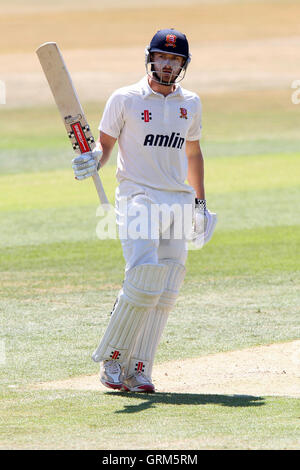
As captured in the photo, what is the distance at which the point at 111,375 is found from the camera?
18.3 feet

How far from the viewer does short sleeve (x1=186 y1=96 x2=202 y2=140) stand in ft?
19.1

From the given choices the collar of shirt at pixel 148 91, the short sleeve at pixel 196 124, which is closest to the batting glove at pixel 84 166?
the collar of shirt at pixel 148 91

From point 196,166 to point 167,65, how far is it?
2.36 ft

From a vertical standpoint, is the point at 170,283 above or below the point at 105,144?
below

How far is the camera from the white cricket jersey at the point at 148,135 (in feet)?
18.3

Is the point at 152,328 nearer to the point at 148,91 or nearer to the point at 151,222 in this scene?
the point at 151,222

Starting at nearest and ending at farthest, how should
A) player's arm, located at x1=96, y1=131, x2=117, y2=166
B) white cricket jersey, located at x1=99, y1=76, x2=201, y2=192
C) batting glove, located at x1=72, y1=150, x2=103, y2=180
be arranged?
batting glove, located at x1=72, y1=150, x2=103, y2=180 < white cricket jersey, located at x1=99, y1=76, x2=201, y2=192 < player's arm, located at x1=96, y1=131, x2=117, y2=166

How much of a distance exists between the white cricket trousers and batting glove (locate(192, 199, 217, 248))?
16cm

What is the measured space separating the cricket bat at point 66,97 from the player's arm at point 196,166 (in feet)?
2.13

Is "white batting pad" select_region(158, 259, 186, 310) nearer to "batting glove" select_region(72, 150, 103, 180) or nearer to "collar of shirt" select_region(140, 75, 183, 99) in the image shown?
"batting glove" select_region(72, 150, 103, 180)

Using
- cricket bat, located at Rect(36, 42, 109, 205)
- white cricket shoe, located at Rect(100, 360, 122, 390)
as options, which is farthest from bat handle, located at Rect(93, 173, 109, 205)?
white cricket shoe, located at Rect(100, 360, 122, 390)

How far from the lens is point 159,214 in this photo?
5.54 m

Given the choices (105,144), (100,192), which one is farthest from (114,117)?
(100,192)

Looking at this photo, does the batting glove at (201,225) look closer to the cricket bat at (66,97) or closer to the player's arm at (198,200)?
the player's arm at (198,200)
